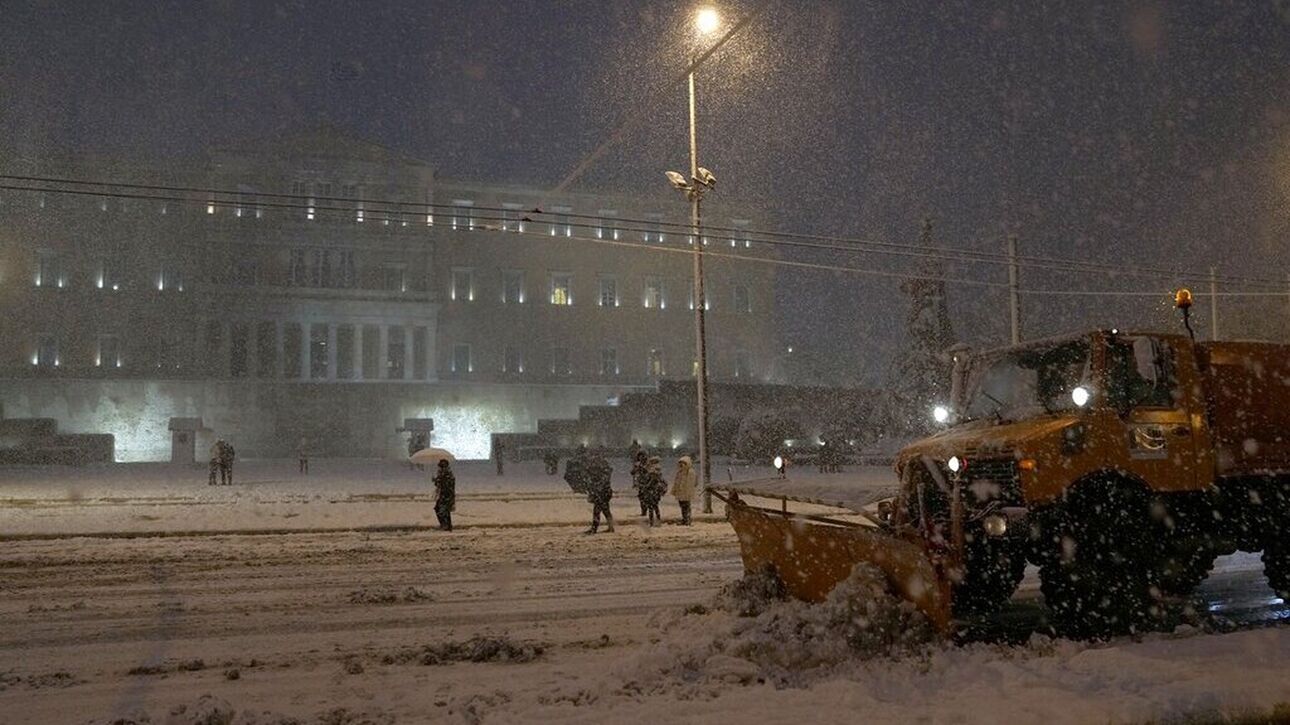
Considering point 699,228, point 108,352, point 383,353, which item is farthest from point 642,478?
point 108,352

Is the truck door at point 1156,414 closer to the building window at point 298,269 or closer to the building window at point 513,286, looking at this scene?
the building window at point 298,269

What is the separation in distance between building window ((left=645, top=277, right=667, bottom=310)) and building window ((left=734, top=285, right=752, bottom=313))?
242 inches

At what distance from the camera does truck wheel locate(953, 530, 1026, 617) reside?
955cm

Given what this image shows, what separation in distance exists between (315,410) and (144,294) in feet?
52.8

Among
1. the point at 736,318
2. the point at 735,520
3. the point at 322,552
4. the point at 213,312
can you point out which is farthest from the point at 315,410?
the point at 735,520

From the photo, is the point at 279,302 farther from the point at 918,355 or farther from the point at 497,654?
→ the point at 497,654

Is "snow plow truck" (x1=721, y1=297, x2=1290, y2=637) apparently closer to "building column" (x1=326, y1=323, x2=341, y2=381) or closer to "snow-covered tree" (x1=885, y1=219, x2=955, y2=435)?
"snow-covered tree" (x1=885, y1=219, x2=955, y2=435)

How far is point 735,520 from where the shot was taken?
1073cm

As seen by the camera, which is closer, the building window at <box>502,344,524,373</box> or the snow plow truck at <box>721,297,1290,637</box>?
the snow plow truck at <box>721,297,1290,637</box>

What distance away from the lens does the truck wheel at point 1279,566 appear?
1035 centimetres

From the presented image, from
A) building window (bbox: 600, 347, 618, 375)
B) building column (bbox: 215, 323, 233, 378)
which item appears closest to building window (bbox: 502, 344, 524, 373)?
building window (bbox: 600, 347, 618, 375)

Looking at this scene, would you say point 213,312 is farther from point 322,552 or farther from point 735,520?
point 735,520

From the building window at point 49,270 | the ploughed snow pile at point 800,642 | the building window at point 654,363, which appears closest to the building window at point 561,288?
the building window at point 654,363

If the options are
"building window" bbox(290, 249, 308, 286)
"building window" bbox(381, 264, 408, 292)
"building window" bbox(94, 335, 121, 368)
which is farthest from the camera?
"building window" bbox(381, 264, 408, 292)
